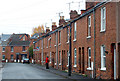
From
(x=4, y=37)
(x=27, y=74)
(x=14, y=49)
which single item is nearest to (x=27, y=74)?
(x=27, y=74)

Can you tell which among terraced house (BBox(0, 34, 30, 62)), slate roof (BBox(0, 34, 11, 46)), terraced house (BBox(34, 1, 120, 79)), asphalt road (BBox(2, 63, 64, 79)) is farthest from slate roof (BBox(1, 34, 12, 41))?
terraced house (BBox(34, 1, 120, 79))

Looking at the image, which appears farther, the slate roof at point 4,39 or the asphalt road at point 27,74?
the slate roof at point 4,39

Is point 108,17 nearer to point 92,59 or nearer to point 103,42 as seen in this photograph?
point 103,42

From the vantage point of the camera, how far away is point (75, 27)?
1220 inches

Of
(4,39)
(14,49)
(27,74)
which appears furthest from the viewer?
(4,39)

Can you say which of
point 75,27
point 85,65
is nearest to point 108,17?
point 85,65

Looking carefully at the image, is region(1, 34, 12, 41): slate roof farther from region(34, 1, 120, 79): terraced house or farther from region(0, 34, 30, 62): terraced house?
region(34, 1, 120, 79): terraced house

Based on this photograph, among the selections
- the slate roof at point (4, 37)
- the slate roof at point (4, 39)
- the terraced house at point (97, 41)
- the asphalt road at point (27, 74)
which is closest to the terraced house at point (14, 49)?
the slate roof at point (4, 39)

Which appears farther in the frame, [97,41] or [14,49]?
[14,49]

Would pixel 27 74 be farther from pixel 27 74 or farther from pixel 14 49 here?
pixel 14 49

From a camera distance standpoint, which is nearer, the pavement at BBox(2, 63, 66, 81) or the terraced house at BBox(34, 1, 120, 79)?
the terraced house at BBox(34, 1, 120, 79)

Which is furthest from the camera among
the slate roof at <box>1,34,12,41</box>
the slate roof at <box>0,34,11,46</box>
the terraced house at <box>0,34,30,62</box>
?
the slate roof at <box>1,34,12,41</box>

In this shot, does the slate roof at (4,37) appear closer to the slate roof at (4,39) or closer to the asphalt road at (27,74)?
the slate roof at (4,39)

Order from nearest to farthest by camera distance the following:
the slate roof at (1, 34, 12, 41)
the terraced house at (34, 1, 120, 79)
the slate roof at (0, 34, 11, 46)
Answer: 1. the terraced house at (34, 1, 120, 79)
2. the slate roof at (0, 34, 11, 46)
3. the slate roof at (1, 34, 12, 41)
